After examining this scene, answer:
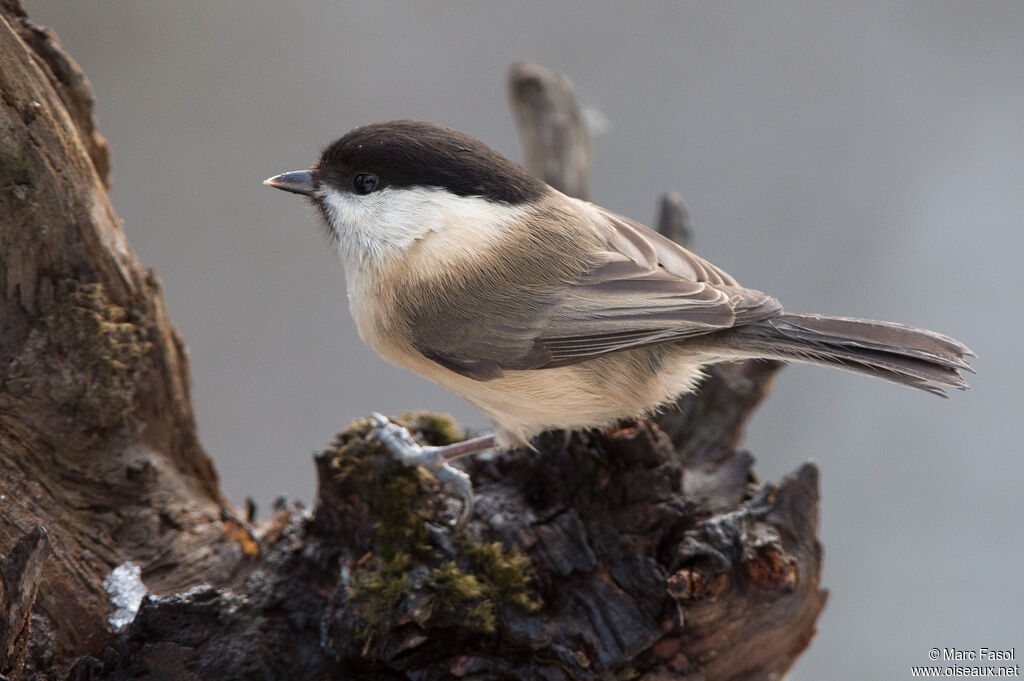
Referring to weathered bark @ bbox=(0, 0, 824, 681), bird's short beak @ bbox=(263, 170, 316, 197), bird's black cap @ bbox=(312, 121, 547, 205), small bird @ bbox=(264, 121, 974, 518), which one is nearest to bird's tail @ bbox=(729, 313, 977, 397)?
small bird @ bbox=(264, 121, 974, 518)

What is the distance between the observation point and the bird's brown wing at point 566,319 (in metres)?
1.36

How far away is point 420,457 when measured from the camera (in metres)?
1.46

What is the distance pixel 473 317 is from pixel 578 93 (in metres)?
1.40

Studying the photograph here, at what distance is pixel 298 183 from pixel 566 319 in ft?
1.73

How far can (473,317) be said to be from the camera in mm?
1384

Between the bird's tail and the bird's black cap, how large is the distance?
45cm

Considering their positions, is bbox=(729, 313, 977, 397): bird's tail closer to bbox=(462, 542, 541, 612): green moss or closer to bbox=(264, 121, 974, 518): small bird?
bbox=(264, 121, 974, 518): small bird

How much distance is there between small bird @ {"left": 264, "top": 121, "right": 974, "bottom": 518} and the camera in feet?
4.47

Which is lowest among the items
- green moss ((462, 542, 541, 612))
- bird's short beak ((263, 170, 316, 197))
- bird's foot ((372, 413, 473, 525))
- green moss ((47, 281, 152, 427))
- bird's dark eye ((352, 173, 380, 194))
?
green moss ((462, 542, 541, 612))

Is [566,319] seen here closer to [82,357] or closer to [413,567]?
[413,567]

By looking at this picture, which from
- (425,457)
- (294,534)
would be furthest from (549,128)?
(294,534)

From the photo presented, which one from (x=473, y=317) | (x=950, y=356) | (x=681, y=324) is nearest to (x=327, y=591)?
(x=473, y=317)

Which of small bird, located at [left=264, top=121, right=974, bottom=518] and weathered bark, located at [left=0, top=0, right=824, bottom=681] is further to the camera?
small bird, located at [left=264, top=121, right=974, bottom=518]

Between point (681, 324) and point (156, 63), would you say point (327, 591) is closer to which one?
point (681, 324)
